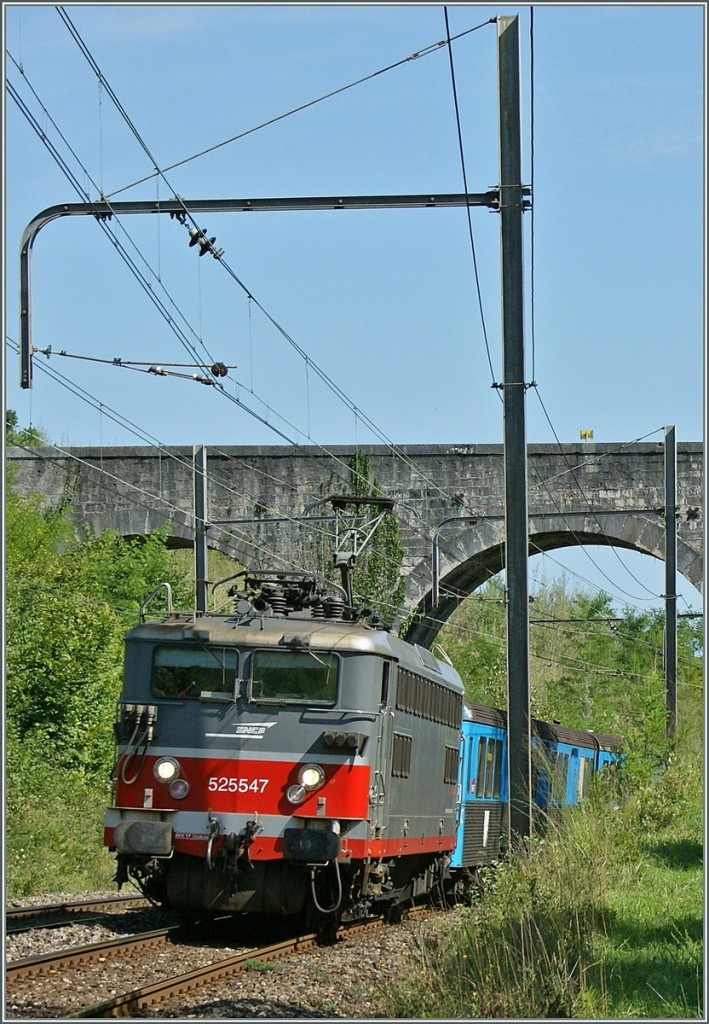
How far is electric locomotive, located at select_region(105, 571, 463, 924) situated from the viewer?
11.9 m

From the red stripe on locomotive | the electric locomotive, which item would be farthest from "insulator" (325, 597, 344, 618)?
the red stripe on locomotive

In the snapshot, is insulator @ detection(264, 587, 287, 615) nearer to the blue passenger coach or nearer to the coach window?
the blue passenger coach

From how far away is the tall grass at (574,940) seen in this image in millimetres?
8117

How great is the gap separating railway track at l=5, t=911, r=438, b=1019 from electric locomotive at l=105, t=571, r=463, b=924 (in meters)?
0.48

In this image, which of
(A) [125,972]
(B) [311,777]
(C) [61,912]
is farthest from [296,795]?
(C) [61,912]

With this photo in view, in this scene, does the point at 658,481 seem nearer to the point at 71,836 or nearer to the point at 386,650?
the point at 71,836

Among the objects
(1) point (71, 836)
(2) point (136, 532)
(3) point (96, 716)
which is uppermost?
(2) point (136, 532)

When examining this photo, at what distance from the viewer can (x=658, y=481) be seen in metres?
33.8

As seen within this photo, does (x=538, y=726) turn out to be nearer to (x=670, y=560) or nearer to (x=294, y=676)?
(x=294, y=676)

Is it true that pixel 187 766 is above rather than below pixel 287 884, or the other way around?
above

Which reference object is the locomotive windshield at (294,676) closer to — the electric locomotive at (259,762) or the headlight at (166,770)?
the electric locomotive at (259,762)

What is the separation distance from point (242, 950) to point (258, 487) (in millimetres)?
22791

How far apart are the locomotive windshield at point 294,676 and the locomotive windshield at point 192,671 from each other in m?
0.22

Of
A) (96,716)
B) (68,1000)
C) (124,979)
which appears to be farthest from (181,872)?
(96,716)
